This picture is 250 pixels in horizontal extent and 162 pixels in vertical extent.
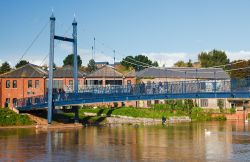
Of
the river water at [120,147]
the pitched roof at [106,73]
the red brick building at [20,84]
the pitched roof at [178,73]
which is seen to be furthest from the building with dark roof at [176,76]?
the river water at [120,147]

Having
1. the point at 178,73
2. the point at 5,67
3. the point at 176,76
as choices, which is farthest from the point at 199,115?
the point at 5,67

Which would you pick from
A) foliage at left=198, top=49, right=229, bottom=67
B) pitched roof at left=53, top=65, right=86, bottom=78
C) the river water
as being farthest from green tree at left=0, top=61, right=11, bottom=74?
the river water

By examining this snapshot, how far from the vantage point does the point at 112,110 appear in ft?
287

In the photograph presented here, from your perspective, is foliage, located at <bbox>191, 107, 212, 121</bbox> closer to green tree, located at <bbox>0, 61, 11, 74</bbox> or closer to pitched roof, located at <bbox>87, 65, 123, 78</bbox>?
pitched roof, located at <bbox>87, 65, 123, 78</bbox>

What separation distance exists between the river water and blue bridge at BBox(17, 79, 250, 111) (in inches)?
207

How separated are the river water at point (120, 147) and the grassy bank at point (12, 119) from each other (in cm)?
953

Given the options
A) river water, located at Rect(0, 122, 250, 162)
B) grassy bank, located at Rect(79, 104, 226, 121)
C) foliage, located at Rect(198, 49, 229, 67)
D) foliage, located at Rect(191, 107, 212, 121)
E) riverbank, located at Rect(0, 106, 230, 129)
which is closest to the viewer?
river water, located at Rect(0, 122, 250, 162)

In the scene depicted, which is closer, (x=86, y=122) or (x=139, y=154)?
(x=139, y=154)

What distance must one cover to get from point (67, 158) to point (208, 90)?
26.5 metres

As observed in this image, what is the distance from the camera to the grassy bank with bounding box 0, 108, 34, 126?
2805 inches

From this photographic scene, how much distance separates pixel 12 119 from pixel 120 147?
3118 cm

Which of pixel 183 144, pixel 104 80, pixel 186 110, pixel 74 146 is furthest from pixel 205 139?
pixel 104 80

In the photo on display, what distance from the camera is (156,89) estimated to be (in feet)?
213

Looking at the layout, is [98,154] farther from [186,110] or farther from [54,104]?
[186,110]
